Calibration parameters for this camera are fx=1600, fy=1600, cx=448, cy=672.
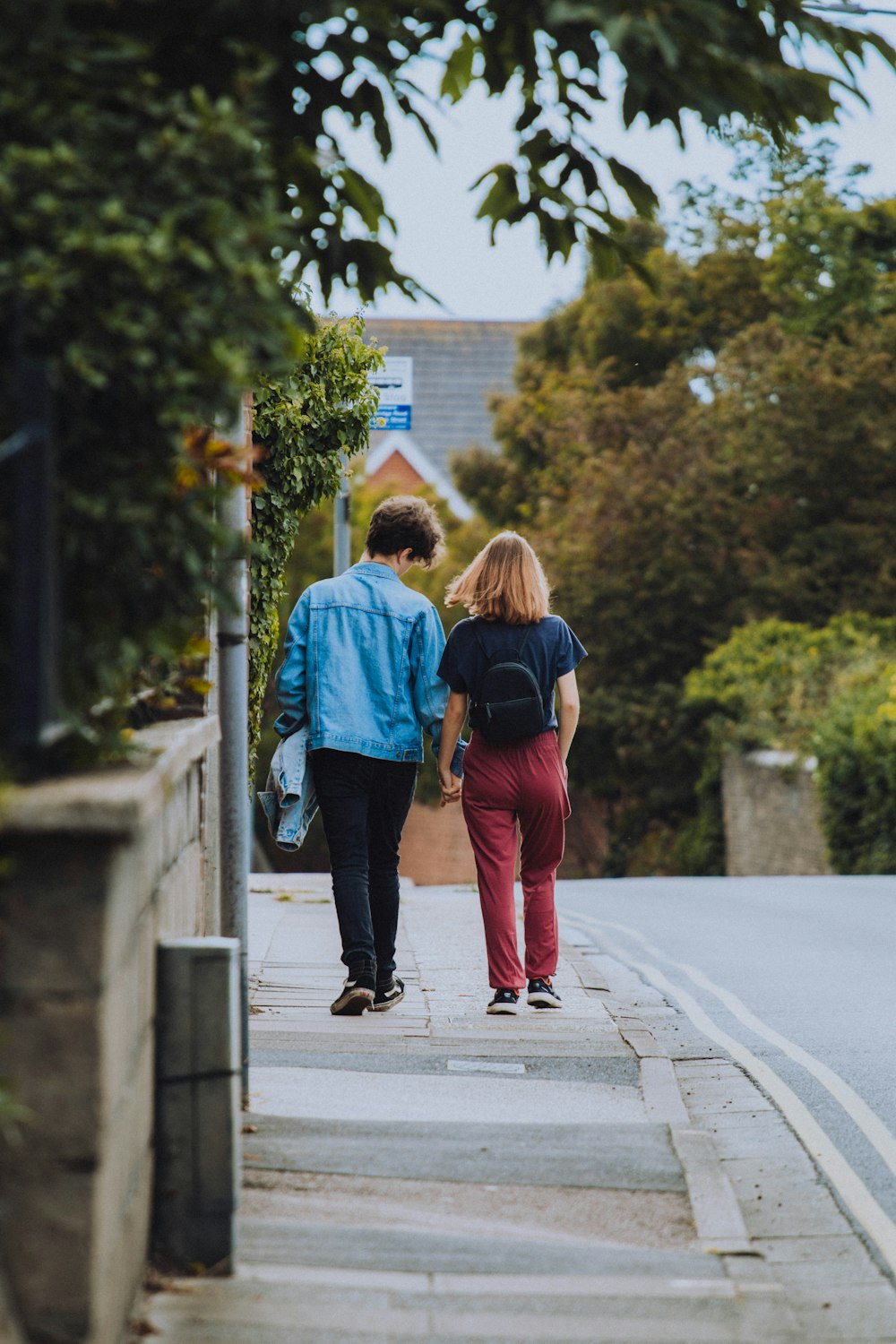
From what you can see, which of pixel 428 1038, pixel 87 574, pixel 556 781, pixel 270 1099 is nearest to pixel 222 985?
pixel 87 574

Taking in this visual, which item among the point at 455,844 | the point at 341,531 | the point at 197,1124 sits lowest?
the point at 455,844

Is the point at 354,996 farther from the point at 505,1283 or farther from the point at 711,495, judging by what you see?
the point at 711,495

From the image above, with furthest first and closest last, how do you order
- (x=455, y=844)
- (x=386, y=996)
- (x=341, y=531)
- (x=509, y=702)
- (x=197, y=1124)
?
(x=455, y=844)
(x=341, y=531)
(x=386, y=996)
(x=509, y=702)
(x=197, y=1124)

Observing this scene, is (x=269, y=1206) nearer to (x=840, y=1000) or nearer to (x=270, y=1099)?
(x=270, y=1099)

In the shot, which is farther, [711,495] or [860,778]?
[711,495]

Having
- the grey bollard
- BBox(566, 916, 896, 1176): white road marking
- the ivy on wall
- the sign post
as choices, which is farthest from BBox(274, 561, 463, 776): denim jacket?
the sign post

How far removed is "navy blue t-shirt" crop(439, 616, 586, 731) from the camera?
6562mm

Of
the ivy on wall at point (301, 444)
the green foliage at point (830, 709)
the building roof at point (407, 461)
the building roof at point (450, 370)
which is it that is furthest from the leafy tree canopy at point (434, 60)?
the building roof at point (450, 370)

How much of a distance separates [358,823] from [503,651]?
920mm

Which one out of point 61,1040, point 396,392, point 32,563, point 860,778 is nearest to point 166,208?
point 32,563

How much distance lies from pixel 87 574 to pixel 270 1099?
2627 millimetres

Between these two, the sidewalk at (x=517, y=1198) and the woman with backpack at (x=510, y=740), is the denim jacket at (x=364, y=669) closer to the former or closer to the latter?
the woman with backpack at (x=510, y=740)

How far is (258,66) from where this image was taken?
316 cm

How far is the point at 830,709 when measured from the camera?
2134cm
